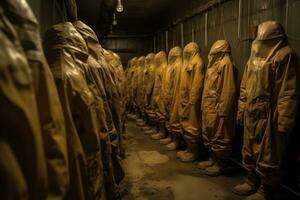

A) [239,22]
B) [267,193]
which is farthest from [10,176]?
[239,22]

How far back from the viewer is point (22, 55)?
2.32ft

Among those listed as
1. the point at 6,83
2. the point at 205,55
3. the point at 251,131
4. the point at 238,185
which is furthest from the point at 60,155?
the point at 205,55

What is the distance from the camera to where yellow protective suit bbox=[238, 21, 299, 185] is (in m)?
2.84

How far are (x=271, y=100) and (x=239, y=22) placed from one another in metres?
1.56

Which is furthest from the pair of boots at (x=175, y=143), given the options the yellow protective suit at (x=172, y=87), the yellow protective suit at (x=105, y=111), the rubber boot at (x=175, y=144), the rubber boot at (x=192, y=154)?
the yellow protective suit at (x=105, y=111)

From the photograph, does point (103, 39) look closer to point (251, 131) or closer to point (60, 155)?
point (251, 131)

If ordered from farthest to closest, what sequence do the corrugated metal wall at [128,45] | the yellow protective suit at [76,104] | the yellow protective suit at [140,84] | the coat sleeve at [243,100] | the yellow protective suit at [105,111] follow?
the corrugated metal wall at [128,45], the yellow protective suit at [140,84], the coat sleeve at [243,100], the yellow protective suit at [105,111], the yellow protective suit at [76,104]

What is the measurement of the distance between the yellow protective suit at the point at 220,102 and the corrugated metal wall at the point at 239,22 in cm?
24

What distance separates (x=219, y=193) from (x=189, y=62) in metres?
2.19

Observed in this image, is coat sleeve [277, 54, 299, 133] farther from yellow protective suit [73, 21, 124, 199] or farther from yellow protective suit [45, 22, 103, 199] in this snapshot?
yellow protective suit [45, 22, 103, 199]

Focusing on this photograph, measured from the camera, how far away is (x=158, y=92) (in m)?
6.50

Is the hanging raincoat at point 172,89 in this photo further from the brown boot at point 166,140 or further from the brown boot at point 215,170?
the brown boot at point 215,170

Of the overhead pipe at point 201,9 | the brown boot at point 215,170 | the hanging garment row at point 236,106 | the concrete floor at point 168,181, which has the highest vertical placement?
the overhead pipe at point 201,9

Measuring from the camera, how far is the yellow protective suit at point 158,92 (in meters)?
6.26
